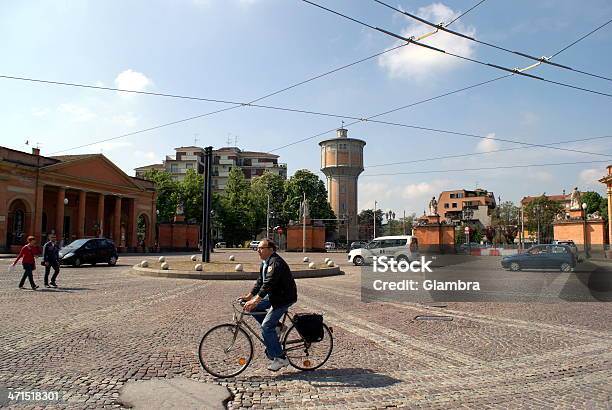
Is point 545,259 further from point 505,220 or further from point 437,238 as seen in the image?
point 505,220

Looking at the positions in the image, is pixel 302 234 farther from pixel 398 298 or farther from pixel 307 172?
pixel 398 298

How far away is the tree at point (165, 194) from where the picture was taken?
73875mm

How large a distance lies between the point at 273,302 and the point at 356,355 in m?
1.98

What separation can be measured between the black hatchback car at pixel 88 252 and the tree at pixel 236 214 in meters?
45.8

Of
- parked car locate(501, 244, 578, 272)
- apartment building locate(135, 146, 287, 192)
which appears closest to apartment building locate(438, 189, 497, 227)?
apartment building locate(135, 146, 287, 192)

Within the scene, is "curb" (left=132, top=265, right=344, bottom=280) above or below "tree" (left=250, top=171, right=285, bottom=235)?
below

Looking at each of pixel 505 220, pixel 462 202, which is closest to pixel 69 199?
pixel 505 220

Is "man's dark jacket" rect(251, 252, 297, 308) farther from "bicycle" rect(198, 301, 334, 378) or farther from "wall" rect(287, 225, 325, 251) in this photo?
"wall" rect(287, 225, 325, 251)

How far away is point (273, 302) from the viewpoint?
6.26 meters

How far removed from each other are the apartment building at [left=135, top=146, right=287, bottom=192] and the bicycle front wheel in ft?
336

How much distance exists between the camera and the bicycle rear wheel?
6.47m

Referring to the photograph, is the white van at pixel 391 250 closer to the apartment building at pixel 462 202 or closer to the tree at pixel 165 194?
the tree at pixel 165 194

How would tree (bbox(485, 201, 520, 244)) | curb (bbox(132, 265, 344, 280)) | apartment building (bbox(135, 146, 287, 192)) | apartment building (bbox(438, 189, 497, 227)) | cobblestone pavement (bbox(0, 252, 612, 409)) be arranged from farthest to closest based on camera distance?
apartment building (bbox(438, 189, 497, 227)), apartment building (bbox(135, 146, 287, 192)), tree (bbox(485, 201, 520, 244)), curb (bbox(132, 265, 344, 280)), cobblestone pavement (bbox(0, 252, 612, 409))

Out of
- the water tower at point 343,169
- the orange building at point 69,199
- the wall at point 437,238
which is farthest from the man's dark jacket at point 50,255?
the water tower at point 343,169
